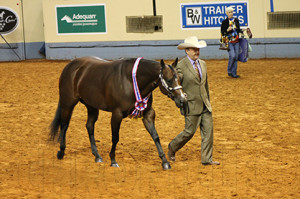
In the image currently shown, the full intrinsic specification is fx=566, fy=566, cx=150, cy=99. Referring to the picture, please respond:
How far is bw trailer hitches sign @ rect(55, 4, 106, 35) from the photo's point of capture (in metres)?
22.4

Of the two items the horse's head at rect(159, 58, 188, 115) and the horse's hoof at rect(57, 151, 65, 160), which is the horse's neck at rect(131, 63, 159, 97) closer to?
the horse's head at rect(159, 58, 188, 115)

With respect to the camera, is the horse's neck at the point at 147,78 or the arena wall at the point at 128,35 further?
the arena wall at the point at 128,35

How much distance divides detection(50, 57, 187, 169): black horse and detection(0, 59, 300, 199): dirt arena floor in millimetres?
522

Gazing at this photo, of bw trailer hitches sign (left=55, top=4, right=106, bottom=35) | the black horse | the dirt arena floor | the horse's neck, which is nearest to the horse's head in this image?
the black horse

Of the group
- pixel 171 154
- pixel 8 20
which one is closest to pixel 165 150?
pixel 171 154

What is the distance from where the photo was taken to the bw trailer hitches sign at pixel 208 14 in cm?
2119

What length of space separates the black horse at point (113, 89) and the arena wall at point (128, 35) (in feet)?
42.2

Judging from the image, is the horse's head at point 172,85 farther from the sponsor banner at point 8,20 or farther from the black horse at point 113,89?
the sponsor banner at point 8,20

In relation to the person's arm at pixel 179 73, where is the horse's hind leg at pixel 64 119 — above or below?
below

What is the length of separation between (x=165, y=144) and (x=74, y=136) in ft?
6.27

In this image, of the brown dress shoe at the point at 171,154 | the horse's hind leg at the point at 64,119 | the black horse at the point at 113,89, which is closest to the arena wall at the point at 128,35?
the black horse at the point at 113,89

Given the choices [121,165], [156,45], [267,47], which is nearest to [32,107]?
[121,165]

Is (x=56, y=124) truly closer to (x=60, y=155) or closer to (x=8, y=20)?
(x=60, y=155)

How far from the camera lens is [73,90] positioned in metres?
9.05
